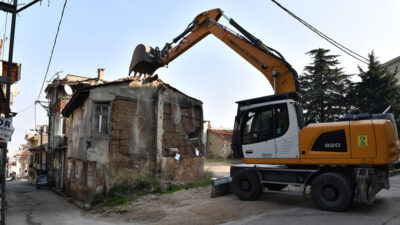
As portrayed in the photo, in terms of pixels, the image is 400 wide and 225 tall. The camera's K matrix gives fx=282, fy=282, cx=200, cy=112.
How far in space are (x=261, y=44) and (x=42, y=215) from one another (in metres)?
11.1

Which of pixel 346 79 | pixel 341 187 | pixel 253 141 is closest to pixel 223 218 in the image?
pixel 253 141

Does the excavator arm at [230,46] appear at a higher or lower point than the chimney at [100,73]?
lower

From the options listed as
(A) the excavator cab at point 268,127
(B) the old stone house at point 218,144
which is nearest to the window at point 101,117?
(A) the excavator cab at point 268,127

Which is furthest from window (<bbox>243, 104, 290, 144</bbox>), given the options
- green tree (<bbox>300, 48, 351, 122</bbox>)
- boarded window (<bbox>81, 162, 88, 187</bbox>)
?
green tree (<bbox>300, 48, 351, 122</bbox>)

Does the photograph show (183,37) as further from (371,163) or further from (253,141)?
Result: (371,163)

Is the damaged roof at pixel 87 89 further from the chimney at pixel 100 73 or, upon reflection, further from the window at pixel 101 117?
the chimney at pixel 100 73

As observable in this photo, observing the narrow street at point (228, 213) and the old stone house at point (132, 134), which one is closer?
the narrow street at point (228, 213)

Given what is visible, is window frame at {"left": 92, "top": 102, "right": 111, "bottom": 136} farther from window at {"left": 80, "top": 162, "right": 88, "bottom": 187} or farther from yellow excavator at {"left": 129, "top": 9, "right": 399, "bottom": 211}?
yellow excavator at {"left": 129, "top": 9, "right": 399, "bottom": 211}

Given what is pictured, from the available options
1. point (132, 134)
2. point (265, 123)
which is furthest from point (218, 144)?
point (265, 123)

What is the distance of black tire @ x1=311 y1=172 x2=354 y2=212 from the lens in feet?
22.7

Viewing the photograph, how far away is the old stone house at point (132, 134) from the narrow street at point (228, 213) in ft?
6.60

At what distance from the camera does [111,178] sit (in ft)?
41.0

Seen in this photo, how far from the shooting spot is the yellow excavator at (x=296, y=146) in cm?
685

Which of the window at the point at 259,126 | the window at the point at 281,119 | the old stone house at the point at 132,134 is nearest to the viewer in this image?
the window at the point at 281,119
